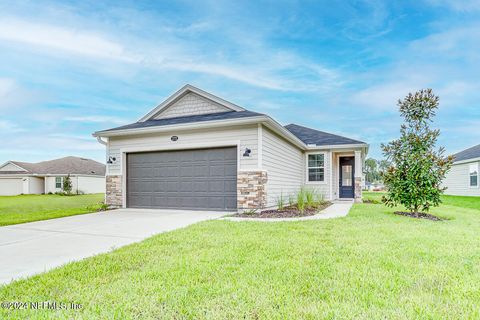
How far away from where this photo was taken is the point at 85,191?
30453mm

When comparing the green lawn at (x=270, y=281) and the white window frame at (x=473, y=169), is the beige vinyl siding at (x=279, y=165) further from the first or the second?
the white window frame at (x=473, y=169)

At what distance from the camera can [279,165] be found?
1090 cm

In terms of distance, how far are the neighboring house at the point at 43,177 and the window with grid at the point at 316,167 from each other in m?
24.4

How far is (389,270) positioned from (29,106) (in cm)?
1792

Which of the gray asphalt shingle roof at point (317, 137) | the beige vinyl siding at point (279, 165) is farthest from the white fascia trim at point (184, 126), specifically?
the gray asphalt shingle roof at point (317, 137)

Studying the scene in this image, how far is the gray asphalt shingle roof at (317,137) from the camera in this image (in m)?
14.5

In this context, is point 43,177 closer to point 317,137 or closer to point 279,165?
point 317,137

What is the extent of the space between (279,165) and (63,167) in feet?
91.4

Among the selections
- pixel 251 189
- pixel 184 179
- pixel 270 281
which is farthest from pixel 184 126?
pixel 270 281

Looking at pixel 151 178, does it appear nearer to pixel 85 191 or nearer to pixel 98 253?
pixel 98 253

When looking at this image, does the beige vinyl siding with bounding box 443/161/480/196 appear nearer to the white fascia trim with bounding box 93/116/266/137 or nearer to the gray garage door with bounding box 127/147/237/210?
the white fascia trim with bounding box 93/116/266/137

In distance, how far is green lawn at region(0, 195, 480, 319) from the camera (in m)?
2.36

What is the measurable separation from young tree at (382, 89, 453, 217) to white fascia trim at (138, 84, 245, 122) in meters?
5.48

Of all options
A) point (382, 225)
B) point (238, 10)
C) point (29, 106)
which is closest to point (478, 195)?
point (382, 225)
